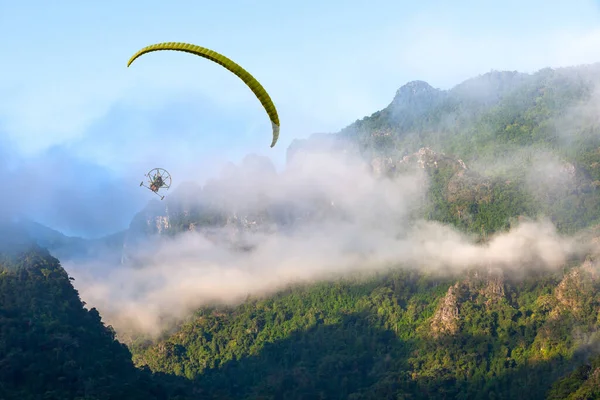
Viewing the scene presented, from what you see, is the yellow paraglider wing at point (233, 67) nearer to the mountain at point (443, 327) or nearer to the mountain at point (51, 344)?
the mountain at point (51, 344)

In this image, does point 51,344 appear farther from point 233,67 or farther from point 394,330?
point 233,67

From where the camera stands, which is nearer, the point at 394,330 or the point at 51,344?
the point at 51,344

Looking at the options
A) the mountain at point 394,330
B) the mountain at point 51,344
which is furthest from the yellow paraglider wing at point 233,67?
the mountain at point 394,330

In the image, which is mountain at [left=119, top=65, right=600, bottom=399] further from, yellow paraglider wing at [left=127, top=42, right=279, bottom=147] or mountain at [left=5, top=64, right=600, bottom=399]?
yellow paraglider wing at [left=127, top=42, right=279, bottom=147]

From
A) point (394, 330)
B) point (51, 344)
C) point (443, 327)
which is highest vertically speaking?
point (51, 344)

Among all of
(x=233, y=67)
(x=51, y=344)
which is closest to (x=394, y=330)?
(x=51, y=344)

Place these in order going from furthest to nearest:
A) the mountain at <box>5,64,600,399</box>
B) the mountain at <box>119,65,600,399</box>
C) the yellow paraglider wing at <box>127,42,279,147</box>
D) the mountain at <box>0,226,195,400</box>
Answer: the mountain at <box>119,65,600,399</box>
the mountain at <box>5,64,600,399</box>
the mountain at <box>0,226,195,400</box>
the yellow paraglider wing at <box>127,42,279,147</box>

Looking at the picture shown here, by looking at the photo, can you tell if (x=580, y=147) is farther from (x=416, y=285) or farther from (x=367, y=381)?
(x=367, y=381)

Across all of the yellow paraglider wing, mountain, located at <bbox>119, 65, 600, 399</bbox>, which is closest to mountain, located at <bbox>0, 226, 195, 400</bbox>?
mountain, located at <bbox>119, 65, 600, 399</bbox>
